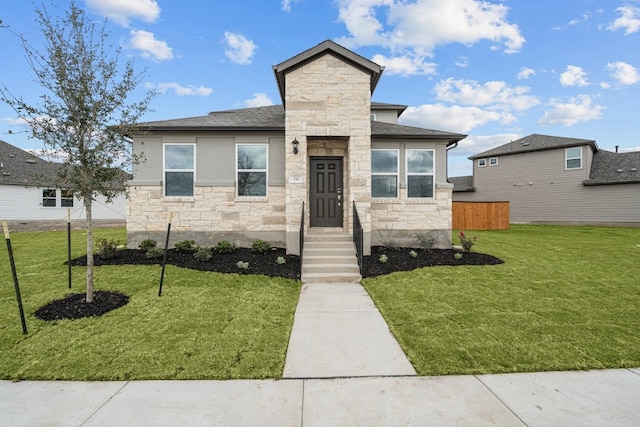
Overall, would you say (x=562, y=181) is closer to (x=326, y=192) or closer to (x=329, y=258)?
(x=326, y=192)

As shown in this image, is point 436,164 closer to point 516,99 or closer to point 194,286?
point 194,286

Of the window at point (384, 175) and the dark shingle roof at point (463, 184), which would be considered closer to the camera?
the window at point (384, 175)

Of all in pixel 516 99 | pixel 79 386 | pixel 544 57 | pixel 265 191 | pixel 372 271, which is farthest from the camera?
pixel 516 99

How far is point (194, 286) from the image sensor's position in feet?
19.9

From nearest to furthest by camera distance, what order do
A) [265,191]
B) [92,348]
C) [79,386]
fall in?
[79,386] → [92,348] → [265,191]

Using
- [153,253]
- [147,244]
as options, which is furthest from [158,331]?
[147,244]

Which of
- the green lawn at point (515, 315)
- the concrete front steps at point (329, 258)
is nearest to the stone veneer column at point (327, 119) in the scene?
the concrete front steps at point (329, 258)

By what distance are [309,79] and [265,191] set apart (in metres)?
3.64

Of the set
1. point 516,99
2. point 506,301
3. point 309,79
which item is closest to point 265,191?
point 309,79

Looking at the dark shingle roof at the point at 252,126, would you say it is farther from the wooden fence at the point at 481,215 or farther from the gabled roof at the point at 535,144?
the gabled roof at the point at 535,144

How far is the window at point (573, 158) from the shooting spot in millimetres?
20250

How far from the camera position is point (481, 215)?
19266 mm

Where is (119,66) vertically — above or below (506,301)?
above

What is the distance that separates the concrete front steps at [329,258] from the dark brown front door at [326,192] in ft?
1.82
